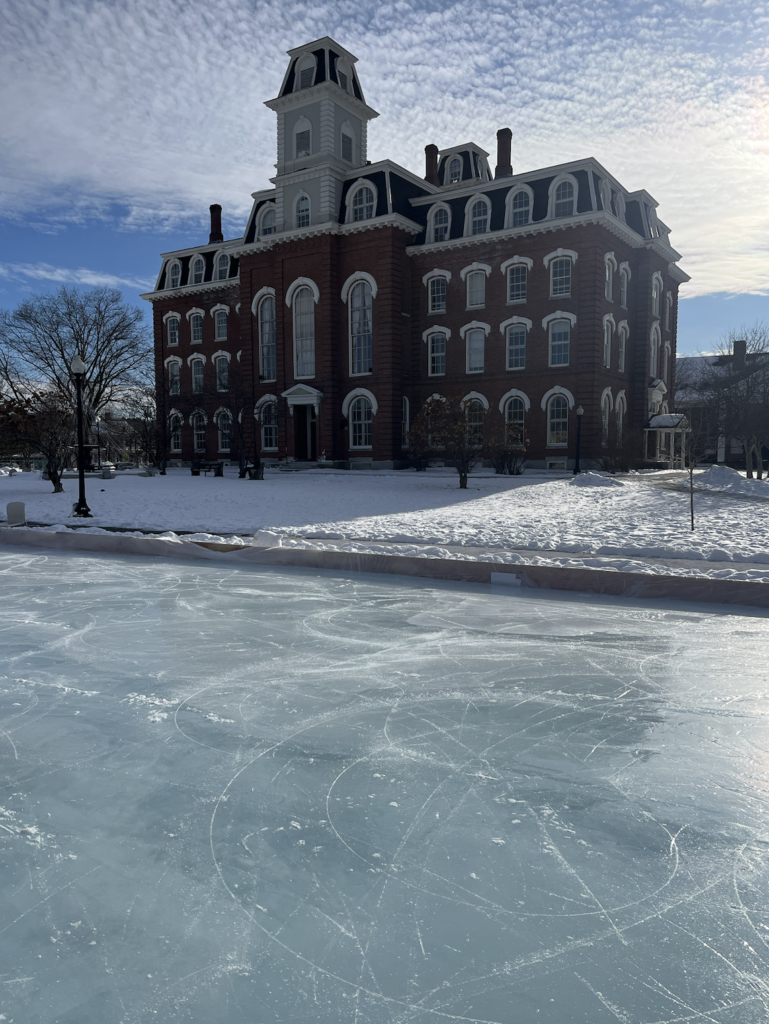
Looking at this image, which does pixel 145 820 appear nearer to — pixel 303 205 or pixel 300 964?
pixel 300 964

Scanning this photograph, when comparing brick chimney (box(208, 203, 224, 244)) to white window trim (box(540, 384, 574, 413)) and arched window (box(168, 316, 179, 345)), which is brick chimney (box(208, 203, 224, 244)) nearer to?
arched window (box(168, 316, 179, 345))

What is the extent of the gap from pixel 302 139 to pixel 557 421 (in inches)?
794

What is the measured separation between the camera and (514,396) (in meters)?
33.2

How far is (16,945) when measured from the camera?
2311 millimetres

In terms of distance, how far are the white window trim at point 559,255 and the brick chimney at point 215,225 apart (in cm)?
2574

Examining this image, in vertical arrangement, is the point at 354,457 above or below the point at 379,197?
below

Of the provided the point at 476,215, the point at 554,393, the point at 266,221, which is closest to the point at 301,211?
the point at 266,221

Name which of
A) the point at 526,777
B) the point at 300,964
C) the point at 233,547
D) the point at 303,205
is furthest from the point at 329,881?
the point at 303,205

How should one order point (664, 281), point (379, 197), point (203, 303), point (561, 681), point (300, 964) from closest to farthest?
A: point (300, 964) < point (561, 681) < point (379, 197) < point (664, 281) < point (203, 303)

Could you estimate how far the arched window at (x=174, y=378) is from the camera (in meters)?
44.9

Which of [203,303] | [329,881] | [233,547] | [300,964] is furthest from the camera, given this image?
[203,303]

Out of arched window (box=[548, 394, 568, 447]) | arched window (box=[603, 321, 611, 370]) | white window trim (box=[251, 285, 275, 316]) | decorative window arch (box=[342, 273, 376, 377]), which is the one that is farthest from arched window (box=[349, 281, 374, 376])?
arched window (box=[603, 321, 611, 370])

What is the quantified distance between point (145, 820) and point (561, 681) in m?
3.03

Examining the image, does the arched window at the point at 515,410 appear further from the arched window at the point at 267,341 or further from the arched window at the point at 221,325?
the arched window at the point at 221,325
